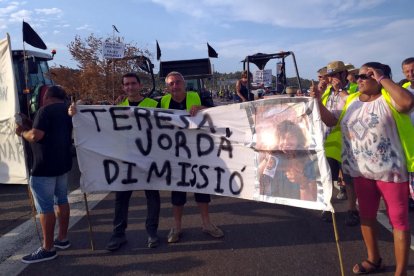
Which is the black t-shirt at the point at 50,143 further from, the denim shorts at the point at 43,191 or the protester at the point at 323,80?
the protester at the point at 323,80

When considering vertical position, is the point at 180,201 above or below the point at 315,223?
above

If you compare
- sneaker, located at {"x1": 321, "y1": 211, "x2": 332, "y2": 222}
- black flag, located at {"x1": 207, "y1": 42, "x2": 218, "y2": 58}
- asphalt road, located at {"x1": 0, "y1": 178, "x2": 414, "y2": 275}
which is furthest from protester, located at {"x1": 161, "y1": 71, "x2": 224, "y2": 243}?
black flag, located at {"x1": 207, "y1": 42, "x2": 218, "y2": 58}

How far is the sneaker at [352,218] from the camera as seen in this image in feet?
15.5

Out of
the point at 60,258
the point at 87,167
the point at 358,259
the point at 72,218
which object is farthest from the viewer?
the point at 72,218

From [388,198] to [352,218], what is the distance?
Answer: 5.55 feet

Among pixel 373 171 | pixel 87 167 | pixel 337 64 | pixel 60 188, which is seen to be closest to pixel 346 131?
pixel 373 171

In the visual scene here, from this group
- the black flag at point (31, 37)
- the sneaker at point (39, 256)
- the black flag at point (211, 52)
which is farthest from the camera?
the black flag at point (211, 52)

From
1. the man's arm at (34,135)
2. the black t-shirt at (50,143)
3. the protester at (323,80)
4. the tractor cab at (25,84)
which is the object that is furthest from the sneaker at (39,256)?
the tractor cab at (25,84)

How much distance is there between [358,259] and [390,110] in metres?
1.61

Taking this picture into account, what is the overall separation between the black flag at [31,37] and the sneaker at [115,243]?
317cm

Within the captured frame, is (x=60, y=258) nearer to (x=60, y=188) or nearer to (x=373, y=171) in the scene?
(x=60, y=188)

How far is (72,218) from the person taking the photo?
5.36 metres

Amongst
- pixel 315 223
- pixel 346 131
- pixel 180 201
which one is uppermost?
pixel 346 131

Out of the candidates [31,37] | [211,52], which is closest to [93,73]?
[211,52]
